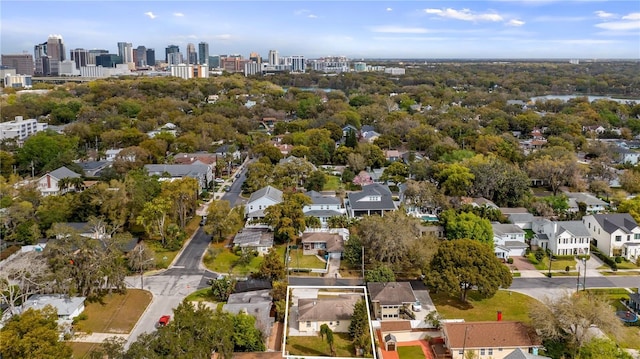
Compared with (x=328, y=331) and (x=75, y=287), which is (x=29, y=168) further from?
(x=328, y=331)

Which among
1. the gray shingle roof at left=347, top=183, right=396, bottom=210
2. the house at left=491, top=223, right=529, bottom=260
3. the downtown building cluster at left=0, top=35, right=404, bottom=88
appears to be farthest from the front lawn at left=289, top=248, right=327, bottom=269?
the downtown building cluster at left=0, top=35, right=404, bottom=88

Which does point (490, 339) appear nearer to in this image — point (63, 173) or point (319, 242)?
point (319, 242)

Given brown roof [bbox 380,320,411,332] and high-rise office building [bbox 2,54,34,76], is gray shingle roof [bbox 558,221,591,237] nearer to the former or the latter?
brown roof [bbox 380,320,411,332]

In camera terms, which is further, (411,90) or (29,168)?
(411,90)

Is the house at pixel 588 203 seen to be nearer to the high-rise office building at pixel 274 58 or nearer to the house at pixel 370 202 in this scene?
A: the house at pixel 370 202

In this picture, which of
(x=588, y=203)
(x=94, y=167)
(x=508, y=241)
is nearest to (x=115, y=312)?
(x=508, y=241)

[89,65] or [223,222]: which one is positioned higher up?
[89,65]

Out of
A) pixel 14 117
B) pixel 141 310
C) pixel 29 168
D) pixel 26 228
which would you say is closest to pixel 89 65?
pixel 14 117
